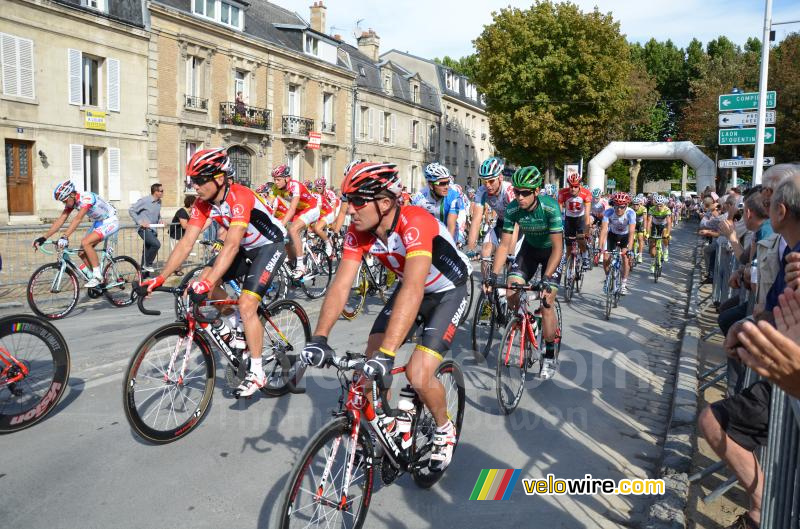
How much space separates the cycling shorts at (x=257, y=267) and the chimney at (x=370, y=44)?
44735 millimetres

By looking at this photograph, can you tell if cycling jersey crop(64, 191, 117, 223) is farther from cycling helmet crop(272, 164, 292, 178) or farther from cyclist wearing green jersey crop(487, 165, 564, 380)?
cyclist wearing green jersey crop(487, 165, 564, 380)

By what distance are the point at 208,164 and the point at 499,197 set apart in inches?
200

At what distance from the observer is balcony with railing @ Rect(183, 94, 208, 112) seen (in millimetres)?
28859

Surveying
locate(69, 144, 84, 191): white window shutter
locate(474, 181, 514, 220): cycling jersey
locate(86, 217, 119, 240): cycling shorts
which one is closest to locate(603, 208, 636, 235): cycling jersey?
locate(474, 181, 514, 220): cycling jersey

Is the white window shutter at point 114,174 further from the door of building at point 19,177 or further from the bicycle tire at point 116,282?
the bicycle tire at point 116,282

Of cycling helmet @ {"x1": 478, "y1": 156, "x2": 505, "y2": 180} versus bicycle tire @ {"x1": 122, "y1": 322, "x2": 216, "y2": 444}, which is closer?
bicycle tire @ {"x1": 122, "y1": 322, "x2": 216, "y2": 444}

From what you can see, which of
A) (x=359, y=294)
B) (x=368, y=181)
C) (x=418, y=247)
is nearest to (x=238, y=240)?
(x=368, y=181)

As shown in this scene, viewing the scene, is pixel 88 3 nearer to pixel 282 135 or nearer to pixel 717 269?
pixel 282 135

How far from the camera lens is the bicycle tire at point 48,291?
887 cm

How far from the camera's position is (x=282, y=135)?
34.5 metres

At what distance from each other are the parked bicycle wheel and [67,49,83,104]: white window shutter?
924 inches

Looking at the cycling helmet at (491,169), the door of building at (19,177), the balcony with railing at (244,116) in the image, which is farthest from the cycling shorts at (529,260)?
the balcony with railing at (244,116)

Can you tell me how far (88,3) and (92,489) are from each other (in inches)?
994

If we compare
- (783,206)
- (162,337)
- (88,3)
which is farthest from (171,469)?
(88,3)
